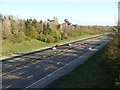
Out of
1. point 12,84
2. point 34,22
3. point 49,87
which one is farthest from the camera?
point 34,22

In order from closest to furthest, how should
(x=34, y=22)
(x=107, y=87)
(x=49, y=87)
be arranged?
(x=107, y=87) → (x=49, y=87) → (x=34, y=22)

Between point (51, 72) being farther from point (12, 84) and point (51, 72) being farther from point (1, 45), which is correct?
point (1, 45)

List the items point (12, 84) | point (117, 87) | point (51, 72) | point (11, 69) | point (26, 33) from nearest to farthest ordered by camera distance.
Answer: point (117, 87) < point (12, 84) < point (51, 72) < point (11, 69) < point (26, 33)

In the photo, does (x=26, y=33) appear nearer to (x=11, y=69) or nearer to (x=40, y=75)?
(x=11, y=69)

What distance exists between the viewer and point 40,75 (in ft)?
88.7

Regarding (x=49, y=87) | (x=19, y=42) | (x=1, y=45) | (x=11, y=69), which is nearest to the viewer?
(x=49, y=87)

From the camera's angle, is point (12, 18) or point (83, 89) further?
point (12, 18)

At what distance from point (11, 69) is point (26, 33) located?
145 feet

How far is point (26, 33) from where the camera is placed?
73.8m

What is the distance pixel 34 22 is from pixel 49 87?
6946 cm

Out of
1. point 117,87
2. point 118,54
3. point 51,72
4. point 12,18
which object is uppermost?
point 12,18

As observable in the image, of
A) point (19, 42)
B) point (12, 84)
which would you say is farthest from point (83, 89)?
point (19, 42)

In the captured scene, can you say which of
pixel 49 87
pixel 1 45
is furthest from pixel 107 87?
pixel 1 45

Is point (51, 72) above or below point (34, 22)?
below
